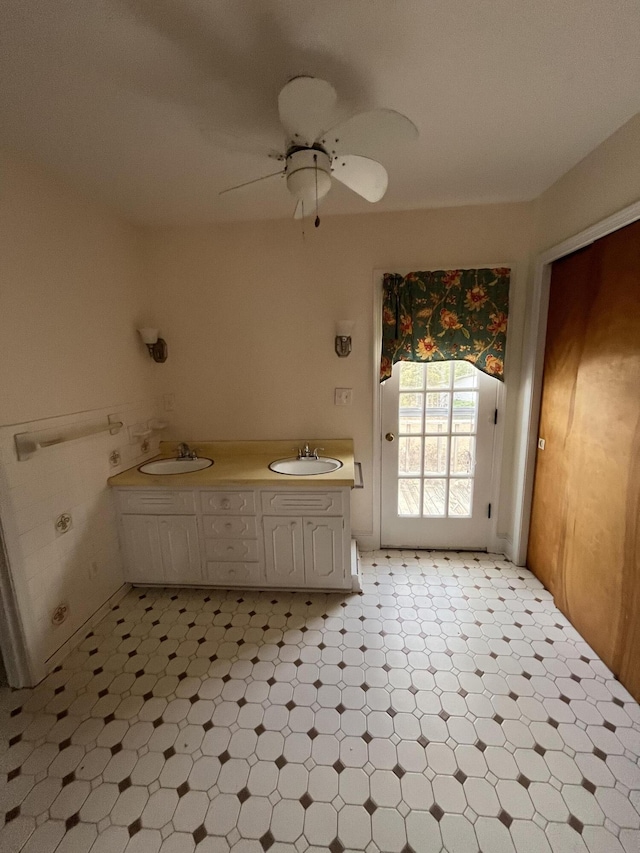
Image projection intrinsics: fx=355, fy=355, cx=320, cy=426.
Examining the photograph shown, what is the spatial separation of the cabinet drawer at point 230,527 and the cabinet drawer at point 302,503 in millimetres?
147

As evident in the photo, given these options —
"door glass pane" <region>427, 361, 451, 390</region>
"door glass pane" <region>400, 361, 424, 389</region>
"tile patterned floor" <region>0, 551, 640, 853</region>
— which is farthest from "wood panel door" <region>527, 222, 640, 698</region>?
"door glass pane" <region>400, 361, 424, 389</region>

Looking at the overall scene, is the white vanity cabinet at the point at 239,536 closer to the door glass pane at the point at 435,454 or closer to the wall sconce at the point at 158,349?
the door glass pane at the point at 435,454

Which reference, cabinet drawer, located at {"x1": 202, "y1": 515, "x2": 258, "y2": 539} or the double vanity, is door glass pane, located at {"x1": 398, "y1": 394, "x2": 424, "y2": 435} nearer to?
the double vanity

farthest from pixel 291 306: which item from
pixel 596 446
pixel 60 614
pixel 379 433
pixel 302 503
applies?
pixel 60 614

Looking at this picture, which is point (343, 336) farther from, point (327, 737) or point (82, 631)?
point (82, 631)

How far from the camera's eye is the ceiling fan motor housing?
1222 millimetres

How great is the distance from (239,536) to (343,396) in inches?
46.1

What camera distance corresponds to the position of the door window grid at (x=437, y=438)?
8.12 ft

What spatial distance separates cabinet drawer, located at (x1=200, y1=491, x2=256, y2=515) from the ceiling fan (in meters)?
1.57

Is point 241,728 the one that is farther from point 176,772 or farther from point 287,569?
point 287,569

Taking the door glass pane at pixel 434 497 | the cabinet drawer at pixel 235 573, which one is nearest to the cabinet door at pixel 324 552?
the cabinet drawer at pixel 235 573

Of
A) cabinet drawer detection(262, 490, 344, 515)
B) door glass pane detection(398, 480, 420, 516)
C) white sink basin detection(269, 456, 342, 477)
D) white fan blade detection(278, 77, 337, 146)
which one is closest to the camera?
white fan blade detection(278, 77, 337, 146)

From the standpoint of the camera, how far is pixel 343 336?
2416 mm

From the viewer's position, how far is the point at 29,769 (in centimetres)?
133
